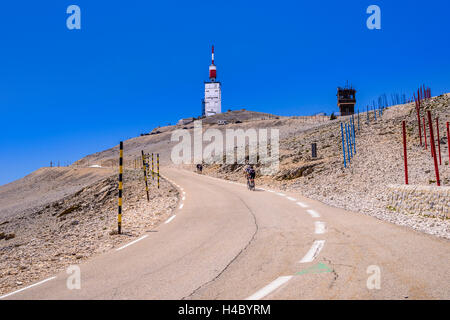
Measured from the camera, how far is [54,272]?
6.49 metres

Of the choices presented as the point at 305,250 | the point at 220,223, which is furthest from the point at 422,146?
the point at 305,250

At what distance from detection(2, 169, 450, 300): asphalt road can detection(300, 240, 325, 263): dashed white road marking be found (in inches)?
0.7

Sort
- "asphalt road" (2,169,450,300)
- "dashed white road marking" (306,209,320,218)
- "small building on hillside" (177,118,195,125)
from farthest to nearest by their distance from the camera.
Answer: "small building on hillside" (177,118,195,125) < "dashed white road marking" (306,209,320,218) < "asphalt road" (2,169,450,300)

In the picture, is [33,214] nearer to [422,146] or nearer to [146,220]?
[146,220]

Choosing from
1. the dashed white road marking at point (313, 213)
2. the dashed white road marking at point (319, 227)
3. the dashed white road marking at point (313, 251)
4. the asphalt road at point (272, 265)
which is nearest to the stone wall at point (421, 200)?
the asphalt road at point (272, 265)

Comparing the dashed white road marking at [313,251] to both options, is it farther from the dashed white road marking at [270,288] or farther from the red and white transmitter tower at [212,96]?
the red and white transmitter tower at [212,96]

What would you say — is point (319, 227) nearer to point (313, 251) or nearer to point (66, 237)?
point (313, 251)

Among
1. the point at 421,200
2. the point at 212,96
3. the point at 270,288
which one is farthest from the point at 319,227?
the point at 212,96

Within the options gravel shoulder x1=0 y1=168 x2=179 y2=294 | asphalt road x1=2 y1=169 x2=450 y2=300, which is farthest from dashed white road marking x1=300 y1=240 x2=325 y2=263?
gravel shoulder x1=0 y1=168 x2=179 y2=294

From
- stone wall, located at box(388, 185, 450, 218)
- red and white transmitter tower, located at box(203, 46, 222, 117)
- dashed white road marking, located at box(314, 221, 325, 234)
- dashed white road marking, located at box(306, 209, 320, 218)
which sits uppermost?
red and white transmitter tower, located at box(203, 46, 222, 117)

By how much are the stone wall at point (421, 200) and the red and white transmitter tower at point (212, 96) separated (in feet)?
375

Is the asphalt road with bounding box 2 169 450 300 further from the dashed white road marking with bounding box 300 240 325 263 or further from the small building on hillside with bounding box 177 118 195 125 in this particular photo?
the small building on hillside with bounding box 177 118 195 125

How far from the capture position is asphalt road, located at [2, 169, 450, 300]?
4219 mm
